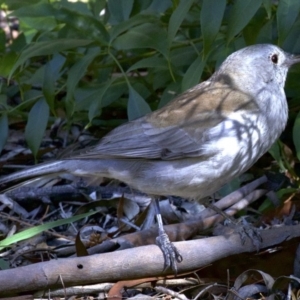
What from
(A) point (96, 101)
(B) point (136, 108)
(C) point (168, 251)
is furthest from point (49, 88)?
(C) point (168, 251)

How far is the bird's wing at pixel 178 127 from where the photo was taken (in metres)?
5.02

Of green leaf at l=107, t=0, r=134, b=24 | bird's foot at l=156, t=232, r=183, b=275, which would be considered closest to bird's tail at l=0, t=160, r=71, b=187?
bird's foot at l=156, t=232, r=183, b=275

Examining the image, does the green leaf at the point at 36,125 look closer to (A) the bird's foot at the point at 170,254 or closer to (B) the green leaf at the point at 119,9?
(B) the green leaf at the point at 119,9

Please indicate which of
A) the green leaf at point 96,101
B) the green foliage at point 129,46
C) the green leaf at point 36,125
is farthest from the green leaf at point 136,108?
the green leaf at point 36,125

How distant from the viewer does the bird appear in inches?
191

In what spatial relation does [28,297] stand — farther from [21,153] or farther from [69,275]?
[21,153]

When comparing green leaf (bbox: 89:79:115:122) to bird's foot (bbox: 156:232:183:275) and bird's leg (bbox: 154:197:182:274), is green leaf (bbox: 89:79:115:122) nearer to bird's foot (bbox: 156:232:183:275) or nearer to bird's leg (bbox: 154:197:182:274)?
bird's leg (bbox: 154:197:182:274)

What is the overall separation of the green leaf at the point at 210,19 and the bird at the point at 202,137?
44 centimetres

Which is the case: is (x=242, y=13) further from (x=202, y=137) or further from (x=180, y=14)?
(x=202, y=137)

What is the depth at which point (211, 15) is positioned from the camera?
193 inches

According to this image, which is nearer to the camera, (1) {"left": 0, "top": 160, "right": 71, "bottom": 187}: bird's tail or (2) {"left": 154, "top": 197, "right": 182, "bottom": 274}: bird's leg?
(2) {"left": 154, "top": 197, "right": 182, "bottom": 274}: bird's leg

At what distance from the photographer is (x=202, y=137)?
4.98 meters

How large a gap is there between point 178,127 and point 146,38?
0.76 m

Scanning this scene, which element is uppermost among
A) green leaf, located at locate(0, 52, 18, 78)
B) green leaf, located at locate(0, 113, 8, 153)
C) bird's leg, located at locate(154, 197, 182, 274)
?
green leaf, located at locate(0, 52, 18, 78)
